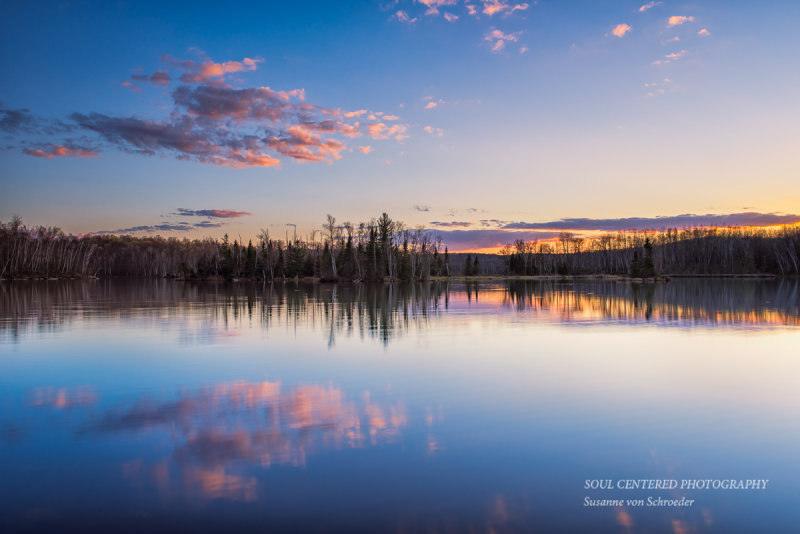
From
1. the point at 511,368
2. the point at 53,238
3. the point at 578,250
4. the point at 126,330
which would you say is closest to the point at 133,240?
the point at 53,238

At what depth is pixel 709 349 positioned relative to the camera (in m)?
→ 13.6

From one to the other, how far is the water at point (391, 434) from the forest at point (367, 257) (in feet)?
231

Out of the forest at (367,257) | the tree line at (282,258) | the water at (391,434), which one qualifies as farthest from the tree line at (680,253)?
the water at (391,434)

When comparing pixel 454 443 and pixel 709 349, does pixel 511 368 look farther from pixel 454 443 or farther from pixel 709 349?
pixel 709 349

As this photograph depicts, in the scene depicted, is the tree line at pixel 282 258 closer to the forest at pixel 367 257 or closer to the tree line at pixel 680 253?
the forest at pixel 367 257

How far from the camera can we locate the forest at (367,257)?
292 ft

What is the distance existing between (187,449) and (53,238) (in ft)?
439

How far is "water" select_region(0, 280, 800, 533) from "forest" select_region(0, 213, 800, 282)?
231ft

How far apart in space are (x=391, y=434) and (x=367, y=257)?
79.1 metres

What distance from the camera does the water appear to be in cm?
473

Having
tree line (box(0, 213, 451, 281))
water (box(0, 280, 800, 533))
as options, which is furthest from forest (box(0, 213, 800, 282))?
water (box(0, 280, 800, 533))

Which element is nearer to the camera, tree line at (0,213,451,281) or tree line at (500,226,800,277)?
tree line at (0,213,451,281)

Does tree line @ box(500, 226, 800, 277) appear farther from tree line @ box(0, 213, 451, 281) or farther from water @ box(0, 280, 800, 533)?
water @ box(0, 280, 800, 533)

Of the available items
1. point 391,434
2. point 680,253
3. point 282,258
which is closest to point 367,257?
point 282,258
